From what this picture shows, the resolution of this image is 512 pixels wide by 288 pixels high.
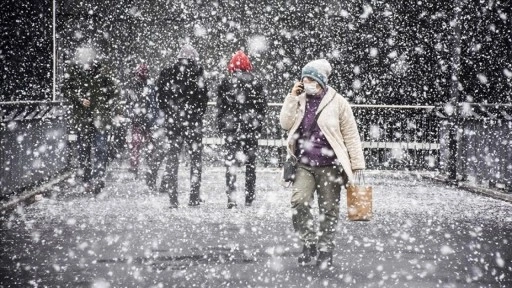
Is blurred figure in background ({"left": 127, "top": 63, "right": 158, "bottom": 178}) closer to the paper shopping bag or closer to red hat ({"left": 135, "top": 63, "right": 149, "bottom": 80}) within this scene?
red hat ({"left": 135, "top": 63, "right": 149, "bottom": 80})

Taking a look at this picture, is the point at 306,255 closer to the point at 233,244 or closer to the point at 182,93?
the point at 233,244

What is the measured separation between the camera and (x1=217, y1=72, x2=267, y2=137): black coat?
Result: 948cm

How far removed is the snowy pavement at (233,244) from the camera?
5.82 metres

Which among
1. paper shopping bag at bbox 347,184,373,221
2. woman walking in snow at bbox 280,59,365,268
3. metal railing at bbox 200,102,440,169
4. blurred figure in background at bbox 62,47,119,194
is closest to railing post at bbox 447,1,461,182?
metal railing at bbox 200,102,440,169

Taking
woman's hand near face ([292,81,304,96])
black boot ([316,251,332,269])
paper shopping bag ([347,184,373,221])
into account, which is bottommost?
black boot ([316,251,332,269])

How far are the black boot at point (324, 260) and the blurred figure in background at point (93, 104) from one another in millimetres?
5575

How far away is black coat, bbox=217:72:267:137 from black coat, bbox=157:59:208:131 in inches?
12.8

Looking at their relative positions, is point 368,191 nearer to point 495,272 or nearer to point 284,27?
point 495,272

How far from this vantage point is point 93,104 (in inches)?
434

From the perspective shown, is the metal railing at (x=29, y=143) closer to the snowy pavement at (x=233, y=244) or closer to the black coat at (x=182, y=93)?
the snowy pavement at (x=233, y=244)

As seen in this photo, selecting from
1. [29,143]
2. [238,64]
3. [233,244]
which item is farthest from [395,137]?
[233,244]

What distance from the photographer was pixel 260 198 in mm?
10953

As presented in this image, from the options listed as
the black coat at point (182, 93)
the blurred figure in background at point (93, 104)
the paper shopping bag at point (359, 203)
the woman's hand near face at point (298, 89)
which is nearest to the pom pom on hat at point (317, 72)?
the woman's hand near face at point (298, 89)

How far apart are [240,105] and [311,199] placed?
3282mm
